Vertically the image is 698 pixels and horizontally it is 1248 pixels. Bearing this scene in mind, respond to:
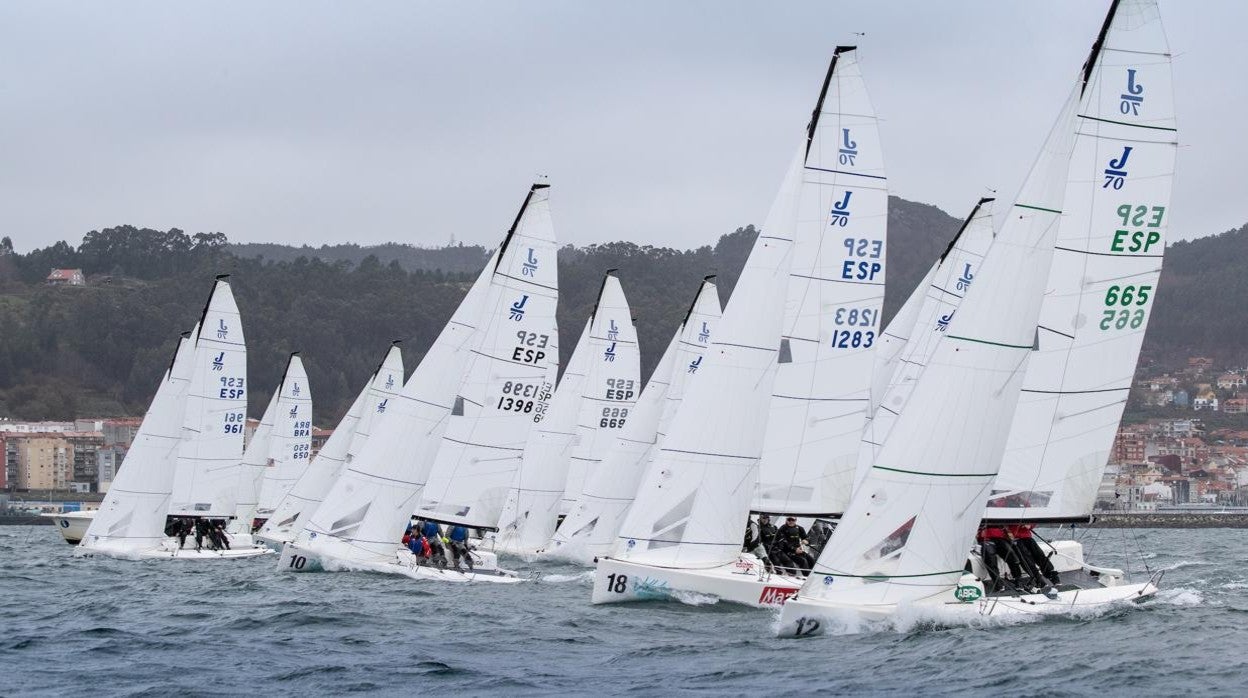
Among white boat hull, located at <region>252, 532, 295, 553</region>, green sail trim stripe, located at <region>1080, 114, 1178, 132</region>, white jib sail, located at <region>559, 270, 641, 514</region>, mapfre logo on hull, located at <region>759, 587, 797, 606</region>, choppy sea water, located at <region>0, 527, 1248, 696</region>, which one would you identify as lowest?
white boat hull, located at <region>252, 532, 295, 553</region>

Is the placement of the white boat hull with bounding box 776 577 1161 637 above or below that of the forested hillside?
below

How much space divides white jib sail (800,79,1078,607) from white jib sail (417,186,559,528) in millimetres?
10676

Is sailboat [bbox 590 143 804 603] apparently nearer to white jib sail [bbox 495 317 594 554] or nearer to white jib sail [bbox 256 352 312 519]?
white jib sail [bbox 495 317 594 554]

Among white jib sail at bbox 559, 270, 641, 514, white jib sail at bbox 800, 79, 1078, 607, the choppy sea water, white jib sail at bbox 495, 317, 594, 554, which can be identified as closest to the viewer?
the choppy sea water

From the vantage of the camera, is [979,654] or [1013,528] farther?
[1013,528]

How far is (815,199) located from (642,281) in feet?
402

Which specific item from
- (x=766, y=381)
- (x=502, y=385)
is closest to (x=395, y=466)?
(x=502, y=385)

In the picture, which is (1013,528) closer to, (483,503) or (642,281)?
(483,503)

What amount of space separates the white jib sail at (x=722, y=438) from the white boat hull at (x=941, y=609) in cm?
349

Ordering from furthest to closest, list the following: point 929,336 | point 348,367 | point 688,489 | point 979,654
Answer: point 348,367 → point 929,336 → point 688,489 → point 979,654

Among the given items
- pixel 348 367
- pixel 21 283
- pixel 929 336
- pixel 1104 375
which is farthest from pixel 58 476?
pixel 1104 375

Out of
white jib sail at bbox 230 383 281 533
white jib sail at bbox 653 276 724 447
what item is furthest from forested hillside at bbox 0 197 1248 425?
white jib sail at bbox 653 276 724 447

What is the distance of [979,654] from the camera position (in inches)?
A: 602

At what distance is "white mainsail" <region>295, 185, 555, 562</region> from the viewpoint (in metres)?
25.6
